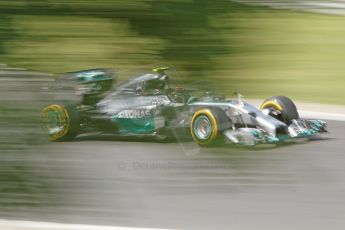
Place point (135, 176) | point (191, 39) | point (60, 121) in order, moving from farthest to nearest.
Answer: point (135, 176) < point (60, 121) < point (191, 39)

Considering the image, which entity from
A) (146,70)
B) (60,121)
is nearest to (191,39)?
(146,70)

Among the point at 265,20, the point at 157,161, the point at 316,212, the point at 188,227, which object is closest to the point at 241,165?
the point at 157,161

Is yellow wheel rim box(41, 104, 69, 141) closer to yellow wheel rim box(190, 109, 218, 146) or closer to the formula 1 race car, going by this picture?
the formula 1 race car

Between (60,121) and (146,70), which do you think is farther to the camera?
(60,121)

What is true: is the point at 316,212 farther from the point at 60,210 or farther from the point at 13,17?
→ the point at 13,17

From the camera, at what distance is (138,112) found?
2.15 m

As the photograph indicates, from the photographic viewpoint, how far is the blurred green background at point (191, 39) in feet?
5.57

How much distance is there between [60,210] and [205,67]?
28.4 inches

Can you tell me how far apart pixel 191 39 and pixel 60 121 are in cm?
42

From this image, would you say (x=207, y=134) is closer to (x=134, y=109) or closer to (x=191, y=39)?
(x=134, y=109)

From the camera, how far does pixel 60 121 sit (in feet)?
6.56

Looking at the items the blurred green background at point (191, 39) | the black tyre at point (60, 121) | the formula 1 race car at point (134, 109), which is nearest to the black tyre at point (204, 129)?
the formula 1 race car at point (134, 109)

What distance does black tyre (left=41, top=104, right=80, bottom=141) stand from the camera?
2.00m

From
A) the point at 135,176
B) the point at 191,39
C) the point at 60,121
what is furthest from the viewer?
the point at 135,176
